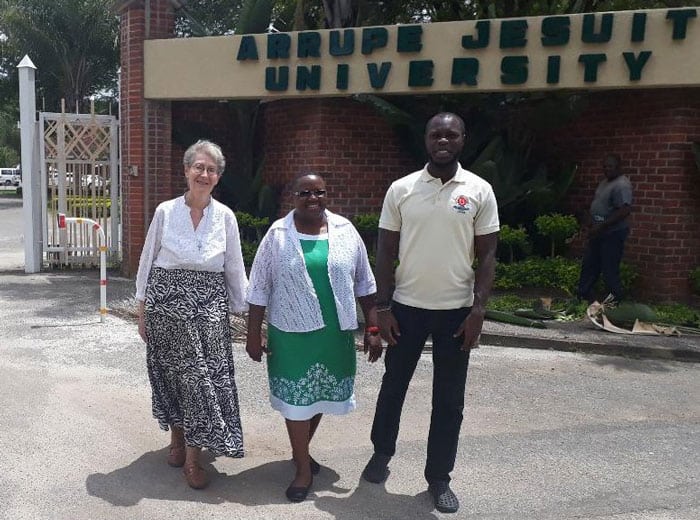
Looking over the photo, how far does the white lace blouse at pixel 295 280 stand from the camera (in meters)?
3.46

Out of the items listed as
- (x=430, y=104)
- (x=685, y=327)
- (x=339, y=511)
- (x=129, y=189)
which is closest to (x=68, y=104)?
(x=129, y=189)

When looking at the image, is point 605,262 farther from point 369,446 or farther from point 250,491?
point 250,491

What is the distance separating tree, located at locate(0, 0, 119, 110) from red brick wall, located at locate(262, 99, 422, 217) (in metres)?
16.1

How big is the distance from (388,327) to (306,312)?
0.41m

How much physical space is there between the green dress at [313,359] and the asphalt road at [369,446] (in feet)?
1.58

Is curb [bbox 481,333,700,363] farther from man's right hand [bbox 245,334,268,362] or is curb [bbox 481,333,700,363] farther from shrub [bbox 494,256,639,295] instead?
man's right hand [bbox 245,334,268,362]

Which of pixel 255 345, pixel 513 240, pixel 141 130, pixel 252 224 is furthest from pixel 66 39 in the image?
pixel 255 345

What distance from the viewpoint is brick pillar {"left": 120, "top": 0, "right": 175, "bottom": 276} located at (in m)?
9.29

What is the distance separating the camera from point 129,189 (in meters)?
9.39

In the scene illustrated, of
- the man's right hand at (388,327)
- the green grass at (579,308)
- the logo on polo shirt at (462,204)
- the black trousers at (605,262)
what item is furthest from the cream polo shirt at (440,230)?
the black trousers at (605,262)

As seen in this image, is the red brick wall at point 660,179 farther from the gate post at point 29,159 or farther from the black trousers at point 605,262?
the gate post at point 29,159

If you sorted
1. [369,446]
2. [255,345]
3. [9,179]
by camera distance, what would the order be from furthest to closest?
[9,179] < [369,446] < [255,345]

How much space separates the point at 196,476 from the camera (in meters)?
3.62

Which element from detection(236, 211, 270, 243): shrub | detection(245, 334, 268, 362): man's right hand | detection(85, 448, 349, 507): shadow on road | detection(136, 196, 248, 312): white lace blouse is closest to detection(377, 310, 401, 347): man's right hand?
detection(245, 334, 268, 362): man's right hand
